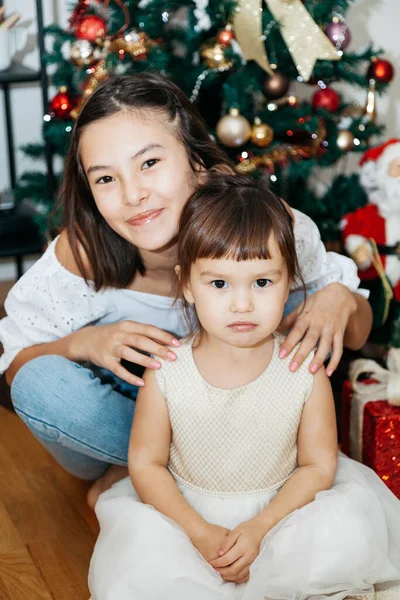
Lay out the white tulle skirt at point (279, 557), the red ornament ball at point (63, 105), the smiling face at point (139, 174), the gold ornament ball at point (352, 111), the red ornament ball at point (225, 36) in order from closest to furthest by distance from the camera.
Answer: the white tulle skirt at point (279, 557), the smiling face at point (139, 174), the red ornament ball at point (225, 36), the red ornament ball at point (63, 105), the gold ornament ball at point (352, 111)

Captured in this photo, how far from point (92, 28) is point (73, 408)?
108 centimetres

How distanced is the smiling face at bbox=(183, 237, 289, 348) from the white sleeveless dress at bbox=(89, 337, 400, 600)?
10 centimetres

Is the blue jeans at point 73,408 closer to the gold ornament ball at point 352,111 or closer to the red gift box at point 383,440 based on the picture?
the red gift box at point 383,440

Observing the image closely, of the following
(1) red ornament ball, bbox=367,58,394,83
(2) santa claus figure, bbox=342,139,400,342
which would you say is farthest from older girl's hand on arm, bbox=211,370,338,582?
(1) red ornament ball, bbox=367,58,394,83

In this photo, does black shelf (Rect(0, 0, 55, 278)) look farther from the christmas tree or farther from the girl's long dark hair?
the girl's long dark hair

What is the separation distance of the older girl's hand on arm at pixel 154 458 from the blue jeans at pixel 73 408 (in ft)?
0.46

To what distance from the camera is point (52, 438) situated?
4.95 ft

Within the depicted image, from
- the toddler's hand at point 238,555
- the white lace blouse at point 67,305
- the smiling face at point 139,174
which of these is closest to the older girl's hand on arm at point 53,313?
the white lace blouse at point 67,305

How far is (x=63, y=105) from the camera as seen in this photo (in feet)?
7.27

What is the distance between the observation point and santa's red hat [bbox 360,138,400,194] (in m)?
2.17

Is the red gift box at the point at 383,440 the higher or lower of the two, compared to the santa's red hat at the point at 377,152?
lower

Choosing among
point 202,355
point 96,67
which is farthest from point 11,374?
point 96,67

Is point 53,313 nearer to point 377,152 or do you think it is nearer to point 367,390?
point 367,390

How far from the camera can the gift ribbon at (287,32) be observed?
2.14 metres
